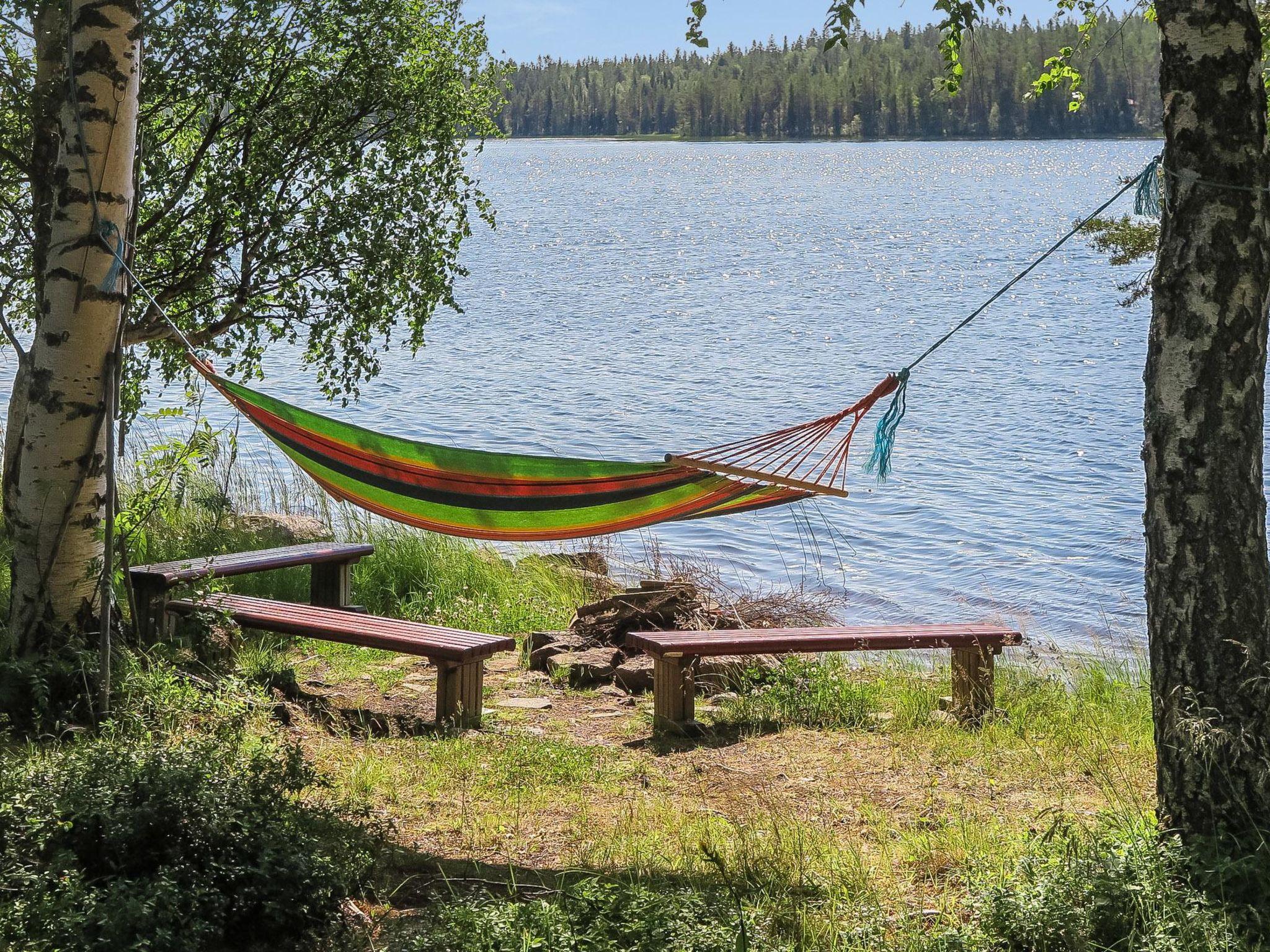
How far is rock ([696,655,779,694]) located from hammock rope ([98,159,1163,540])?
79cm

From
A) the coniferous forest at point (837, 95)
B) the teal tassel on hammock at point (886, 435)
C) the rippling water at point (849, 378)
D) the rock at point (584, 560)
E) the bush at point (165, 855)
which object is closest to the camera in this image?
the bush at point (165, 855)

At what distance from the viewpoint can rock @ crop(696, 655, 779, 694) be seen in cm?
476

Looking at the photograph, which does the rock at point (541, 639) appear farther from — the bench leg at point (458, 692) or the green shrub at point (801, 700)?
the bench leg at point (458, 692)

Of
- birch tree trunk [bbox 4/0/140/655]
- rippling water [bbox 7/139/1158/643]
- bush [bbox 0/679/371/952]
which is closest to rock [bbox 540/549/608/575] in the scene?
rippling water [bbox 7/139/1158/643]

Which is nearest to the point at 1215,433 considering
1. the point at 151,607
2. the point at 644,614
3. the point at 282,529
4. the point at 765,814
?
the point at 765,814

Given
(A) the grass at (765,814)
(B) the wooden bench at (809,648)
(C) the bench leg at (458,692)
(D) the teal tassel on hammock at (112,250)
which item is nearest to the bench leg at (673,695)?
(B) the wooden bench at (809,648)

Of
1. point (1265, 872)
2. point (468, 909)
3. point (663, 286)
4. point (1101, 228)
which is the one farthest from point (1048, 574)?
point (663, 286)

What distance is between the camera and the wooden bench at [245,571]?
4.18 m

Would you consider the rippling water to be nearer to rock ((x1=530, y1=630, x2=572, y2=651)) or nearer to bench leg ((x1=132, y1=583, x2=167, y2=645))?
rock ((x1=530, y1=630, x2=572, y2=651))

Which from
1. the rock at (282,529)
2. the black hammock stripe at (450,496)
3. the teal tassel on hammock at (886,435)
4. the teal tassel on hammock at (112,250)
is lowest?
the rock at (282,529)

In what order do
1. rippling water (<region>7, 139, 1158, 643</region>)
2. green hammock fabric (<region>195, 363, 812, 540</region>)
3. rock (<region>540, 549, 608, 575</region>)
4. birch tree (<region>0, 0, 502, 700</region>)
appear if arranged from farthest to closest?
rippling water (<region>7, 139, 1158, 643</region>) → rock (<region>540, 549, 608, 575</region>) → birch tree (<region>0, 0, 502, 700</region>) → green hammock fabric (<region>195, 363, 812, 540</region>)

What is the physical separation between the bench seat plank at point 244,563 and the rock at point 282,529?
1278 millimetres

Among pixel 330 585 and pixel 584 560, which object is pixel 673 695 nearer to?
pixel 330 585

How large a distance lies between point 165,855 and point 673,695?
2.08 meters
